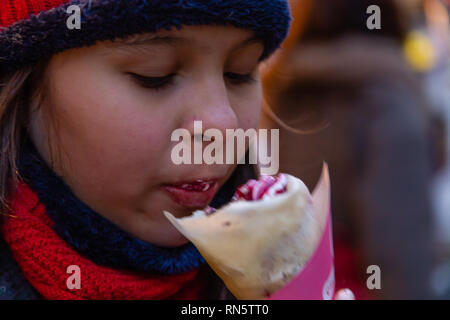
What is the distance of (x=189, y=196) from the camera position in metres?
1.18

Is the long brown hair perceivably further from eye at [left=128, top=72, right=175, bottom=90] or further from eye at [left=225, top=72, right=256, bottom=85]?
eye at [left=225, top=72, right=256, bottom=85]

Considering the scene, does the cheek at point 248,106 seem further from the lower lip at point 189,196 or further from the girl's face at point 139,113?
the lower lip at point 189,196

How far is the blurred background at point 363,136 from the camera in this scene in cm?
249

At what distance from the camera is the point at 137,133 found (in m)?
1.09

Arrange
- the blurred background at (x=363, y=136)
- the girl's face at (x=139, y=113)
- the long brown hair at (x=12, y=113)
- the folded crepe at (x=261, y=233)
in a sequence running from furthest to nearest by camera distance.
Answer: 1. the blurred background at (x=363, y=136)
2. the long brown hair at (x=12, y=113)
3. the girl's face at (x=139, y=113)
4. the folded crepe at (x=261, y=233)

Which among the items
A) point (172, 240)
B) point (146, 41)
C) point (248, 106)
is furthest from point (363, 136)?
point (146, 41)

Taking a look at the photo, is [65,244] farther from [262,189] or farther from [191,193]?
[262,189]

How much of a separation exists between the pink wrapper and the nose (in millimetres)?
232

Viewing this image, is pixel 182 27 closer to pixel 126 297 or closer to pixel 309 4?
pixel 126 297

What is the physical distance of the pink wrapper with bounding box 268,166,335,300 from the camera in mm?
1027

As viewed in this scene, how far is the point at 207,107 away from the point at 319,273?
1.24ft

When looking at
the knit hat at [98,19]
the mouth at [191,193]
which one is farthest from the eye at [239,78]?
the mouth at [191,193]

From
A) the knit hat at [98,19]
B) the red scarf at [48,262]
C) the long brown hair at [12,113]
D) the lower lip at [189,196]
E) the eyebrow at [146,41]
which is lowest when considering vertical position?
the red scarf at [48,262]
